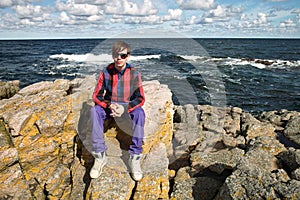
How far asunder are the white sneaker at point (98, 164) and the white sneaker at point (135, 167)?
60 centimetres

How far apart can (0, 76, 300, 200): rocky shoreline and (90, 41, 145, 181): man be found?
33 centimetres

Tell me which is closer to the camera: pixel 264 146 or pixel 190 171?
pixel 190 171

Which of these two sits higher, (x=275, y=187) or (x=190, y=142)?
(x=275, y=187)

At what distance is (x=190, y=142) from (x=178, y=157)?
1308mm

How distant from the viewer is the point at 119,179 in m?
5.01

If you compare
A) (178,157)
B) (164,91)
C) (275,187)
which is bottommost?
(178,157)

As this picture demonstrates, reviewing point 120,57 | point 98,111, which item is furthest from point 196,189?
point 120,57

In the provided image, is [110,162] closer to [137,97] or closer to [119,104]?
[119,104]

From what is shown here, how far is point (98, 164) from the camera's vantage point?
5.17m

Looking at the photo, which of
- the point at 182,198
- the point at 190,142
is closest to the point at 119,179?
the point at 182,198

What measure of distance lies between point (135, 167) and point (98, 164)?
835 mm

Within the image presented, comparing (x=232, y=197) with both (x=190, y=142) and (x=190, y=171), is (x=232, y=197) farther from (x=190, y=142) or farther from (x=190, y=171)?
(x=190, y=142)

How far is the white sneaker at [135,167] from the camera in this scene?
5109mm

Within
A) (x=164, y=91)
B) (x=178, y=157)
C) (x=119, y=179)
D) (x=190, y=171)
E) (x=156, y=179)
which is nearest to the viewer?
(x=119, y=179)
